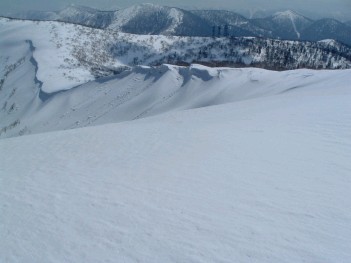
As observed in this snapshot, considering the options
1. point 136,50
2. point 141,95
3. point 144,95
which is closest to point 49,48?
point 136,50

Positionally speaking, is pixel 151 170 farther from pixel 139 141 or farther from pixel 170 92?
pixel 170 92

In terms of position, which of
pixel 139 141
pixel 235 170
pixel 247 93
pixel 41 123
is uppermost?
pixel 235 170

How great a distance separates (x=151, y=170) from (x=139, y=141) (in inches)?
136

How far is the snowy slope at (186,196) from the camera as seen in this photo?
18.9 ft

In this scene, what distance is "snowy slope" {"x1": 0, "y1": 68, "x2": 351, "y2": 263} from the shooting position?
18.9 feet

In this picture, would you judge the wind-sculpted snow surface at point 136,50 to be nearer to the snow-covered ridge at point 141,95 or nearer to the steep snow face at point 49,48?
the steep snow face at point 49,48

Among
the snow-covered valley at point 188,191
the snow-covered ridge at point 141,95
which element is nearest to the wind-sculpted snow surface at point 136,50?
the snow-covered ridge at point 141,95

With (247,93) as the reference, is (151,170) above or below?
above

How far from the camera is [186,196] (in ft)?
25.0

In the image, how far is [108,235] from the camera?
623cm

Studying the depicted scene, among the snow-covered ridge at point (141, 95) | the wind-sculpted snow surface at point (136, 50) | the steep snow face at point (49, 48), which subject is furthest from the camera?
the wind-sculpted snow surface at point (136, 50)

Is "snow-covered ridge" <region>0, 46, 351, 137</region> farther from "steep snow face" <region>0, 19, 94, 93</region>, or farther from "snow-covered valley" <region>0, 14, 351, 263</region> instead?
"snow-covered valley" <region>0, 14, 351, 263</region>

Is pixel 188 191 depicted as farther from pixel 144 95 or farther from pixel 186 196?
pixel 144 95

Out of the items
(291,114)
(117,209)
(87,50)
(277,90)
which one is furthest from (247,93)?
(87,50)
